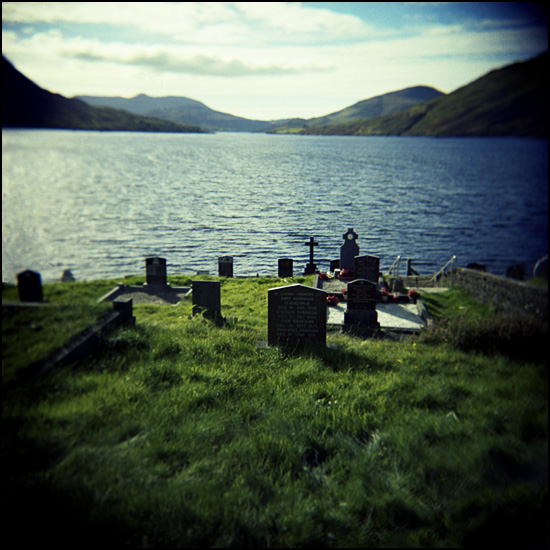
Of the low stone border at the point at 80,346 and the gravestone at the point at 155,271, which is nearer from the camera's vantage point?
the low stone border at the point at 80,346

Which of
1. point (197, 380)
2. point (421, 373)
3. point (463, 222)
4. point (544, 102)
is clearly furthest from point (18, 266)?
point (463, 222)

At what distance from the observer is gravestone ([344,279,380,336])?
1297 centimetres

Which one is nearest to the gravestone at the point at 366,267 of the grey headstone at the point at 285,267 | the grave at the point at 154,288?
the grey headstone at the point at 285,267

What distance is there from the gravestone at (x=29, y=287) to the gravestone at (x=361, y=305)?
8.84 metres

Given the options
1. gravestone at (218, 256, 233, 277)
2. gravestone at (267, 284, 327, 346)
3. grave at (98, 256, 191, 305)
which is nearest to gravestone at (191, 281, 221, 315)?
gravestone at (267, 284, 327, 346)

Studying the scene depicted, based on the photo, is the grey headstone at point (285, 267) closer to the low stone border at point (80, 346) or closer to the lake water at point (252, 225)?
the lake water at point (252, 225)

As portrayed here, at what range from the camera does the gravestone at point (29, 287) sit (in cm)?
642

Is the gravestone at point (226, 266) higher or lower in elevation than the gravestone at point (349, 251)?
lower

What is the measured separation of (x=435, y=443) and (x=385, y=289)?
13.5m

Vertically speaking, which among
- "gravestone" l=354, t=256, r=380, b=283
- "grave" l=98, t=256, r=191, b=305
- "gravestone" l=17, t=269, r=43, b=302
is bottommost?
"grave" l=98, t=256, r=191, b=305

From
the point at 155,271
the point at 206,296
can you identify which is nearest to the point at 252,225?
the point at 155,271

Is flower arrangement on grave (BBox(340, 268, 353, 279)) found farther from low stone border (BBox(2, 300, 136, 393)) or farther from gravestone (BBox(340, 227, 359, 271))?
low stone border (BBox(2, 300, 136, 393))

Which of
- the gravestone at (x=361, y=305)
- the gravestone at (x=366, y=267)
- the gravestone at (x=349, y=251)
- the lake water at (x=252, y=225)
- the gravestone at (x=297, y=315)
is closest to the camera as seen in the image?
the gravestone at (x=297, y=315)

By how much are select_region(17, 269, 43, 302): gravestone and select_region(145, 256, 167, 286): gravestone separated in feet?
33.9
